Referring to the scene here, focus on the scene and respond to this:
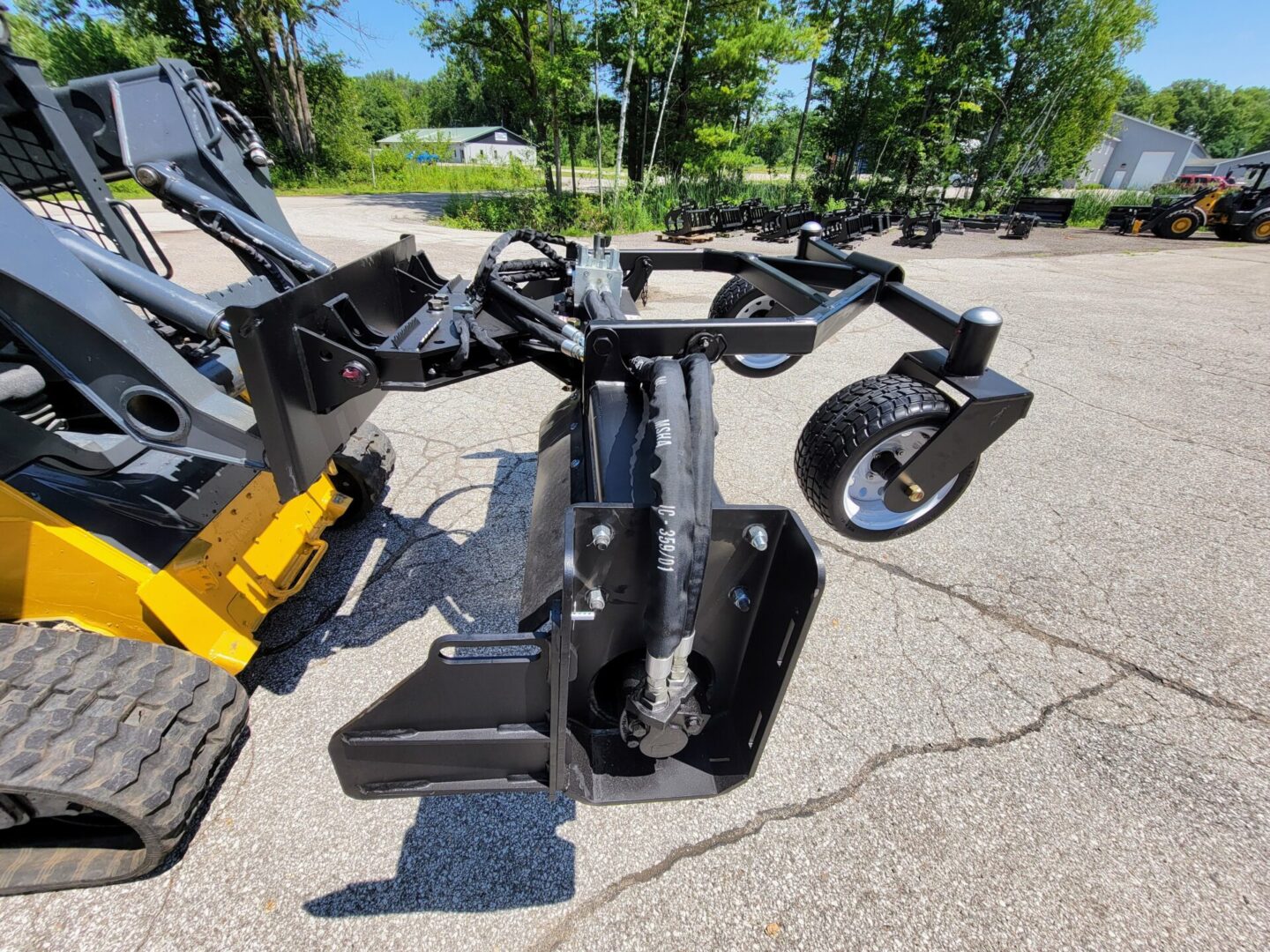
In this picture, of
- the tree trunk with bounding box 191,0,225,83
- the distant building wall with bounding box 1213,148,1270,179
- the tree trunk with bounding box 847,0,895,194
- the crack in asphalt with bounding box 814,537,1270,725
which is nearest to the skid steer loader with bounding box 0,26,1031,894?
the crack in asphalt with bounding box 814,537,1270,725

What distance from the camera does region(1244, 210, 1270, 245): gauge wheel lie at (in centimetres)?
1806

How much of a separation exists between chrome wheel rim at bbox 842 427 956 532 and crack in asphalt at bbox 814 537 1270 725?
1.34 metres

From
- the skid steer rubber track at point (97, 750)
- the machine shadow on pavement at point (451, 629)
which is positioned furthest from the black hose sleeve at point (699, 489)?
the skid steer rubber track at point (97, 750)

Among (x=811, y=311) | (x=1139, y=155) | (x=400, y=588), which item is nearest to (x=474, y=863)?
(x=400, y=588)

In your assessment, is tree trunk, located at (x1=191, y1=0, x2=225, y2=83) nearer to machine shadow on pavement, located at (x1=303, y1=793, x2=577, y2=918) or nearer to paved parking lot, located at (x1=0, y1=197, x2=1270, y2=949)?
paved parking lot, located at (x1=0, y1=197, x2=1270, y2=949)

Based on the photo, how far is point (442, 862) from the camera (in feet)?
5.98

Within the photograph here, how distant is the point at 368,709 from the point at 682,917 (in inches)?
46.5

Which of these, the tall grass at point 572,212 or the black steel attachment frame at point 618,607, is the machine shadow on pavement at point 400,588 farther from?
the tall grass at point 572,212

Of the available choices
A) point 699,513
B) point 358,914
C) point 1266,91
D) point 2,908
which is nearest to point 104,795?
point 2,908

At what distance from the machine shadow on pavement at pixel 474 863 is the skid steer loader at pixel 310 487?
1.99 feet

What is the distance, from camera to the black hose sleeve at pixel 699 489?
3.82 feet

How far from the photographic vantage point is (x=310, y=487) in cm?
191

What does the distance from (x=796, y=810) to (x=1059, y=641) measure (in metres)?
1.80

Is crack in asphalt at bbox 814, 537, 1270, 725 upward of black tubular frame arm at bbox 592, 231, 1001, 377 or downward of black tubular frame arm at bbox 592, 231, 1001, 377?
downward
